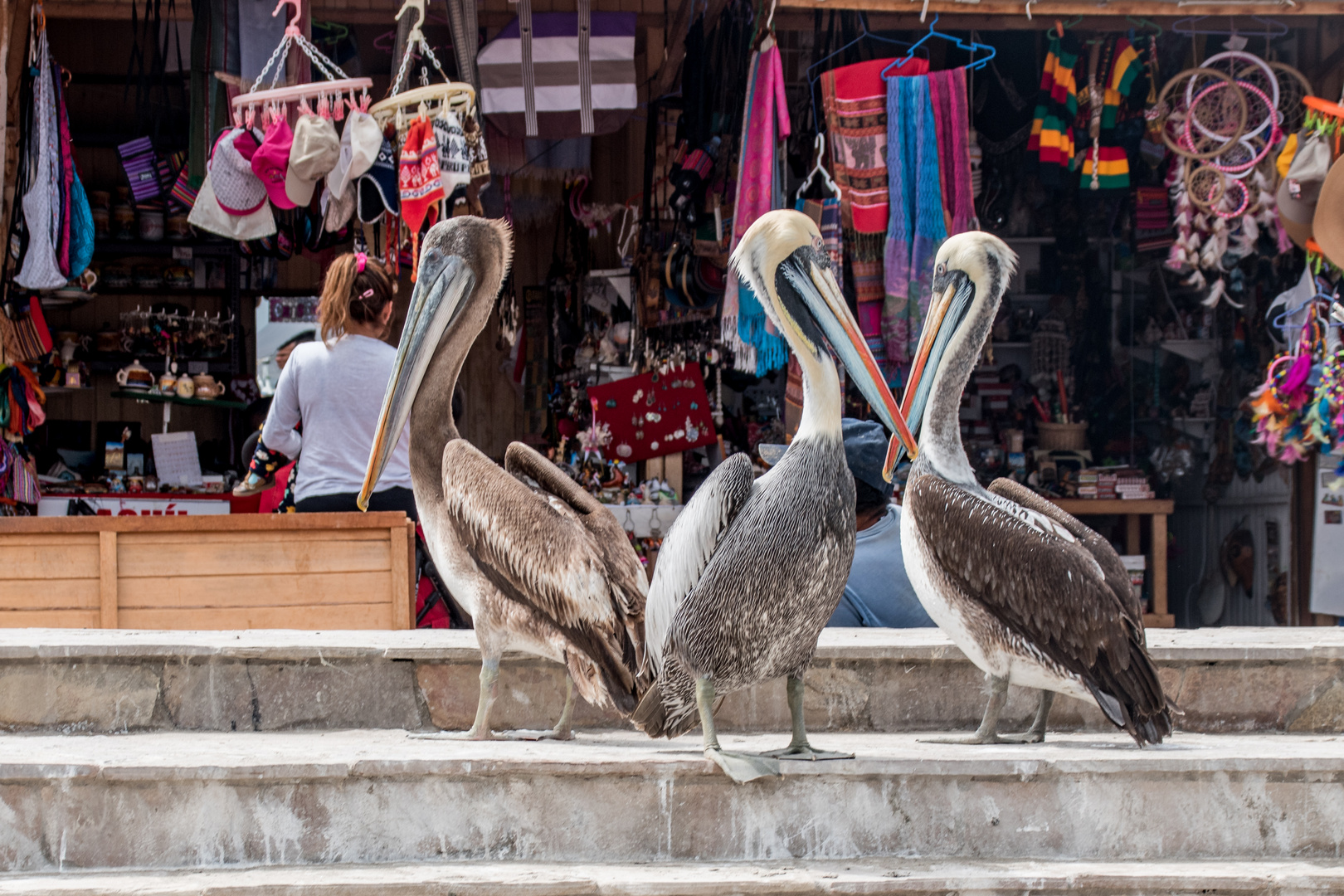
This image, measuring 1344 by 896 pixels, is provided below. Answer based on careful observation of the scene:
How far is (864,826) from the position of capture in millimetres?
2615

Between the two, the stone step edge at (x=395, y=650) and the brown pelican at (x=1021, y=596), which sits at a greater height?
the brown pelican at (x=1021, y=596)

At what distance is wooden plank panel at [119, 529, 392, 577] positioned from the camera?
14.3 ft

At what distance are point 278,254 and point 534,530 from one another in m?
3.70

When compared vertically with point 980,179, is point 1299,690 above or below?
below

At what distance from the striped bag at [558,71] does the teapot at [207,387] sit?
276 cm

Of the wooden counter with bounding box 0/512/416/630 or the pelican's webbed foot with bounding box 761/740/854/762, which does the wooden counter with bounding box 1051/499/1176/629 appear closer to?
the wooden counter with bounding box 0/512/416/630

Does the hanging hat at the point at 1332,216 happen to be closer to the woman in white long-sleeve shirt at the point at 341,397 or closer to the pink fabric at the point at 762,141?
the pink fabric at the point at 762,141

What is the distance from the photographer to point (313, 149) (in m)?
5.17

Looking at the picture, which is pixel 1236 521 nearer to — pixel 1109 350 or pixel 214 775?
pixel 1109 350

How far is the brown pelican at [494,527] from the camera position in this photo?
290 centimetres

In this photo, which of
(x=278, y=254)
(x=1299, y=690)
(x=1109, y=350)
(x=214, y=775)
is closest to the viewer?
(x=214, y=775)

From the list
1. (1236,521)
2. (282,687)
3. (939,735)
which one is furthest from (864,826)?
(1236,521)

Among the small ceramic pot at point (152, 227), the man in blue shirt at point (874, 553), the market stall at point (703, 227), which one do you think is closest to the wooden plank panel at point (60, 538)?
the market stall at point (703, 227)

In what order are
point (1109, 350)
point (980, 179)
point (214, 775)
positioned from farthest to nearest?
point (1109, 350) < point (980, 179) < point (214, 775)
